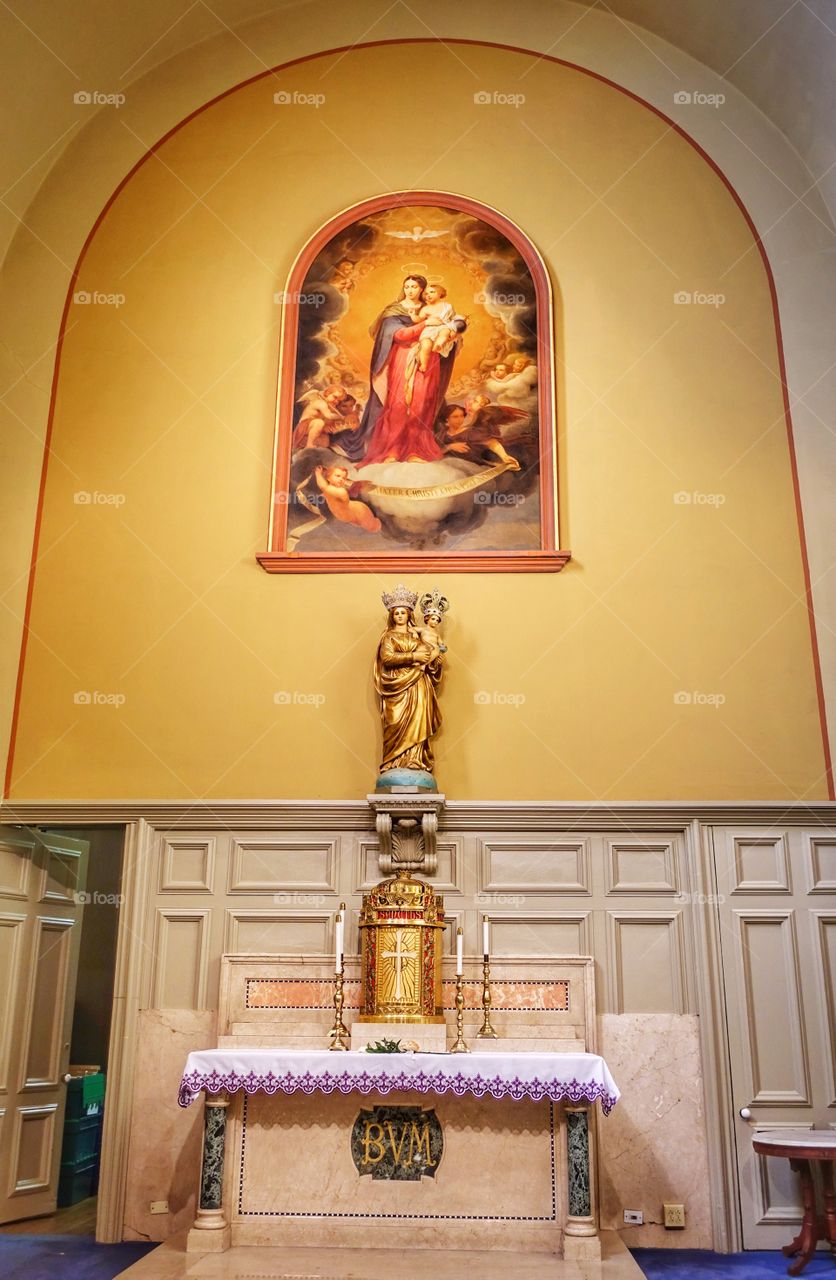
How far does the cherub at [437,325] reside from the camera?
30.2 feet

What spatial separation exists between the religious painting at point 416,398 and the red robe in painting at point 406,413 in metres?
0.01

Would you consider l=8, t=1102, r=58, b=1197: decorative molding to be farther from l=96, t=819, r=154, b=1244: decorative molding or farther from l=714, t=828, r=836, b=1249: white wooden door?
l=714, t=828, r=836, b=1249: white wooden door

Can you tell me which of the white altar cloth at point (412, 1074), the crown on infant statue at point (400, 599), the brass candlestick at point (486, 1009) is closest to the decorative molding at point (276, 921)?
the brass candlestick at point (486, 1009)

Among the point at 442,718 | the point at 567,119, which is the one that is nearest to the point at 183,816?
the point at 442,718

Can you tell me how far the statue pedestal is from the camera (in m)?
6.89

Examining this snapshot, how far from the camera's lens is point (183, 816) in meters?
8.08

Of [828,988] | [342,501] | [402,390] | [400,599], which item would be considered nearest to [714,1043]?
[828,988]

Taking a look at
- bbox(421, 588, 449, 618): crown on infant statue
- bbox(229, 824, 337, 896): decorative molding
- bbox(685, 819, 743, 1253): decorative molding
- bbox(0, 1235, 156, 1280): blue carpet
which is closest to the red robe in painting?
bbox(421, 588, 449, 618): crown on infant statue

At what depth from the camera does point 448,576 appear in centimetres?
855

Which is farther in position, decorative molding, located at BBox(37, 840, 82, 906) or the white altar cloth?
decorative molding, located at BBox(37, 840, 82, 906)

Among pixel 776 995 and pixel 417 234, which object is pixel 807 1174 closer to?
pixel 776 995

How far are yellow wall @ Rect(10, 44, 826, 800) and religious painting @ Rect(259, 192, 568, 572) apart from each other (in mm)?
193

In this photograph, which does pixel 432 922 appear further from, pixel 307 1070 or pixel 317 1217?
pixel 317 1217

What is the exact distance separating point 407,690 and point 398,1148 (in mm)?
2904
